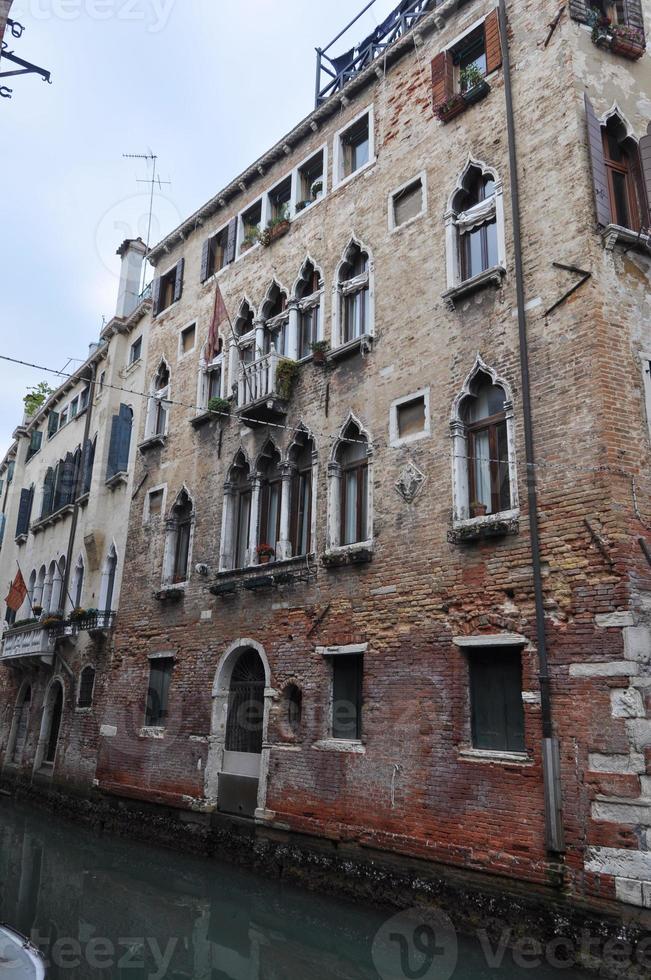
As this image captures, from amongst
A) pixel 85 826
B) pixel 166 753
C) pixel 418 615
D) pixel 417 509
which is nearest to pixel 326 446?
pixel 417 509

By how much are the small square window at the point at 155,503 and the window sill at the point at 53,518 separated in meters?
5.09

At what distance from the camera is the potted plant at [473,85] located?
36.8 feet

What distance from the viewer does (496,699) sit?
9.10m

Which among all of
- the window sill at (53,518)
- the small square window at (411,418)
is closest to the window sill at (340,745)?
the small square window at (411,418)

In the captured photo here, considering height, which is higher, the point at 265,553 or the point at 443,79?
the point at 443,79

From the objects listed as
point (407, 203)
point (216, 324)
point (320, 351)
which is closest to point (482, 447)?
point (320, 351)

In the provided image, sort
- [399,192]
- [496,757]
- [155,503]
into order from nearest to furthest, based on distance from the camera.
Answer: [496,757] → [399,192] → [155,503]

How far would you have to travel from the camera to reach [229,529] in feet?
47.1

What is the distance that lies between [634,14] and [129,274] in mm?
15956

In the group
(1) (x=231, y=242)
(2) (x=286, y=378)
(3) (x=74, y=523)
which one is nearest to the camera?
(2) (x=286, y=378)

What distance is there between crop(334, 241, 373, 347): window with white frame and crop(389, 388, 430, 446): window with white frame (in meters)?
1.87

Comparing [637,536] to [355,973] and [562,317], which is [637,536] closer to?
[562,317]

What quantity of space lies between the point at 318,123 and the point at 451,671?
423 inches

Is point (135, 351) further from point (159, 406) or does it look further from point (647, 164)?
point (647, 164)
